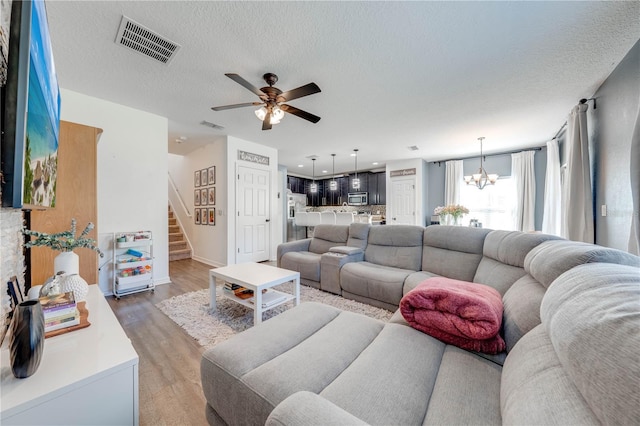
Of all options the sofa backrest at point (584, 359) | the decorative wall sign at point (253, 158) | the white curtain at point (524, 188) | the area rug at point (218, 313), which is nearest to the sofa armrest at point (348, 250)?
the area rug at point (218, 313)

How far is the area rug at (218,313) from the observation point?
2.09m

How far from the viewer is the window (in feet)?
18.4

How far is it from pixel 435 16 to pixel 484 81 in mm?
1308

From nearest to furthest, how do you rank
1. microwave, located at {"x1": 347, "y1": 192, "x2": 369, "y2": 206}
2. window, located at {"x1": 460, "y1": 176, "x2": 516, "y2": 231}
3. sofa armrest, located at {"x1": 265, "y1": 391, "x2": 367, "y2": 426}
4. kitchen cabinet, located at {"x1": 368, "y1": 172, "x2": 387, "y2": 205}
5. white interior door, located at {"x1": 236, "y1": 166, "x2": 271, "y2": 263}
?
sofa armrest, located at {"x1": 265, "y1": 391, "x2": 367, "y2": 426}
white interior door, located at {"x1": 236, "y1": 166, "x2": 271, "y2": 263}
window, located at {"x1": 460, "y1": 176, "x2": 516, "y2": 231}
kitchen cabinet, located at {"x1": 368, "y1": 172, "x2": 387, "y2": 205}
microwave, located at {"x1": 347, "y1": 192, "x2": 369, "y2": 206}

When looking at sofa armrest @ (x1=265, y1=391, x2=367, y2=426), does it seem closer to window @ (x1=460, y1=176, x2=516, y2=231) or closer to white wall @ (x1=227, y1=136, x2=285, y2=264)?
white wall @ (x1=227, y1=136, x2=285, y2=264)

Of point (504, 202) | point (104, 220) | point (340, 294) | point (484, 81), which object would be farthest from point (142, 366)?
point (504, 202)

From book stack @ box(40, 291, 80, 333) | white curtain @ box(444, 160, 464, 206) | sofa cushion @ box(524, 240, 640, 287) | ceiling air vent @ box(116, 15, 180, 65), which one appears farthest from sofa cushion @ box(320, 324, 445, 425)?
white curtain @ box(444, 160, 464, 206)

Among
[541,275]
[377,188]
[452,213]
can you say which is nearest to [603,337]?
[541,275]

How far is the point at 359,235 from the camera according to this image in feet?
11.0

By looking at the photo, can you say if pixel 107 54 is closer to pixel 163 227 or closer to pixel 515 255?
pixel 163 227

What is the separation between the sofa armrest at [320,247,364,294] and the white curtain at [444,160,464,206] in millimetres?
4331

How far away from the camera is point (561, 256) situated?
3.54 feet

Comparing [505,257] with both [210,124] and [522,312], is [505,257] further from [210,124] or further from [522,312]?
[210,124]

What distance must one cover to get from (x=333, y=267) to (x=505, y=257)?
1753 mm
